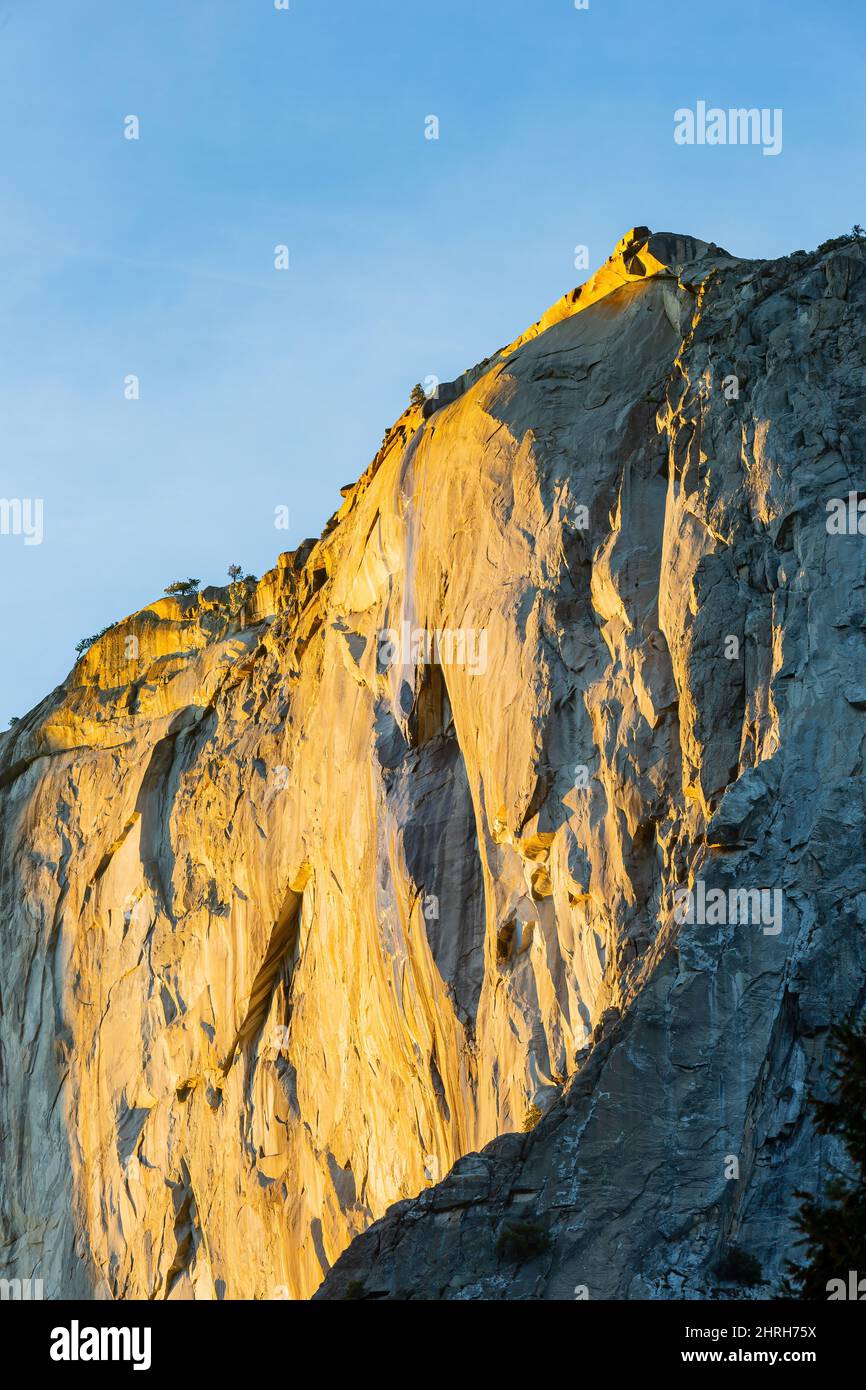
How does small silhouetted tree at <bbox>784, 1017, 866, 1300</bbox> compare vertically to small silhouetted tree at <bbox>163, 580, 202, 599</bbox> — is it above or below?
below

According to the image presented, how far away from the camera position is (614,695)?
3300 cm

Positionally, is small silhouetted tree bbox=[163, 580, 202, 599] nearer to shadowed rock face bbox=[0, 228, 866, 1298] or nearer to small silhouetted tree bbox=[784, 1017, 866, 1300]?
shadowed rock face bbox=[0, 228, 866, 1298]

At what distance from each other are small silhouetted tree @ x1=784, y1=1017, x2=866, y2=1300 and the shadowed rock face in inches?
114

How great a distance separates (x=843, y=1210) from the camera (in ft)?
64.4

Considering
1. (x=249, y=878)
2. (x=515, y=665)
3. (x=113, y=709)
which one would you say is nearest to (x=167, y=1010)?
(x=249, y=878)

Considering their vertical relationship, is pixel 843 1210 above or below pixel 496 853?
below

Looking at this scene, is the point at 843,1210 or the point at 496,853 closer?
the point at 843,1210

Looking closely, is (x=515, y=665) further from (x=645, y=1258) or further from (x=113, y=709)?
(x=113, y=709)

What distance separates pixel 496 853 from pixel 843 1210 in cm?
1693

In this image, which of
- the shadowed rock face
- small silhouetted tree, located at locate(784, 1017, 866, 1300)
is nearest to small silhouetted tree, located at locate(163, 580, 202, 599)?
the shadowed rock face

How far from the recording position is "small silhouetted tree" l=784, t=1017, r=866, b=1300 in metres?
19.1

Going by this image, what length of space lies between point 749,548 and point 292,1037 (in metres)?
22.3

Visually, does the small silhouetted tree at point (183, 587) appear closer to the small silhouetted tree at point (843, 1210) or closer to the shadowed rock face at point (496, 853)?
the shadowed rock face at point (496, 853)
